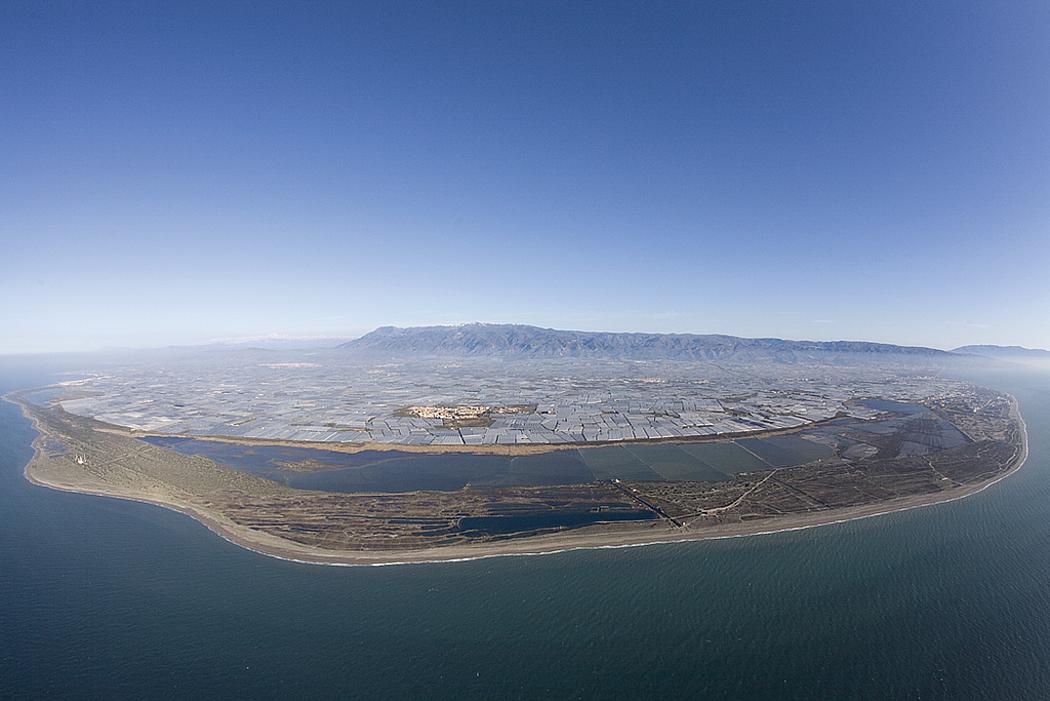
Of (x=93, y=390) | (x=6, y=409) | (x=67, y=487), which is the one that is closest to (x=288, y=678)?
(x=67, y=487)

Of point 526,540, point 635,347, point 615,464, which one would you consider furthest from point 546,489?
point 635,347

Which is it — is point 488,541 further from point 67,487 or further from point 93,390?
point 93,390

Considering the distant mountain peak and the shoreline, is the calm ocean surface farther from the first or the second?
the distant mountain peak

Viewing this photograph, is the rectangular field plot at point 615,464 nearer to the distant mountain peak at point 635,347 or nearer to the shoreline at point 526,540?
the shoreline at point 526,540

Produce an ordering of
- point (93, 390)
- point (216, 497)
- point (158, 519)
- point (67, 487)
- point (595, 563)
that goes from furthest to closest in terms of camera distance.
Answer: point (93, 390) → point (67, 487) → point (216, 497) → point (158, 519) → point (595, 563)

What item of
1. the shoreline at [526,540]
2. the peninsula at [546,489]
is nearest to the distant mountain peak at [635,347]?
the peninsula at [546,489]

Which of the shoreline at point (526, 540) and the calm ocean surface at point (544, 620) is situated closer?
the calm ocean surface at point (544, 620)
